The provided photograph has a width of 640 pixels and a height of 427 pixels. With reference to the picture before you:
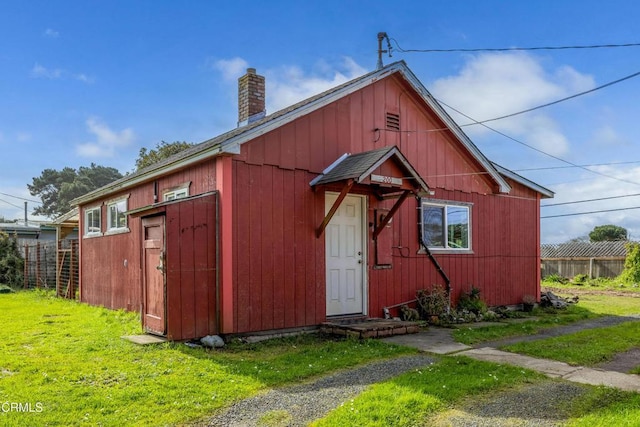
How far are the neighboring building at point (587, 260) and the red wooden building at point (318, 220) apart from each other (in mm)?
14618

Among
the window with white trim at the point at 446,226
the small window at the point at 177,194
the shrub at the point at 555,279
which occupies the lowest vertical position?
the shrub at the point at 555,279

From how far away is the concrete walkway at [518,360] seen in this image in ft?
17.5

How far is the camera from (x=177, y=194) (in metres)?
9.27

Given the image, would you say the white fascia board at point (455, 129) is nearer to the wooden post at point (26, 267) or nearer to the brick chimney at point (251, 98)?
the brick chimney at point (251, 98)

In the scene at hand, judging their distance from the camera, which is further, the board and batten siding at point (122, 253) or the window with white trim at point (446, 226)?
the window with white trim at point (446, 226)

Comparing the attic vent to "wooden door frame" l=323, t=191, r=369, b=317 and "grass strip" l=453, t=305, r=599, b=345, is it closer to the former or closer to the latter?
"wooden door frame" l=323, t=191, r=369, b=317

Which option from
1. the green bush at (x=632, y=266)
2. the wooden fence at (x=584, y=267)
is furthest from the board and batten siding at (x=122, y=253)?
the wooden fence at (x=584, y=267)

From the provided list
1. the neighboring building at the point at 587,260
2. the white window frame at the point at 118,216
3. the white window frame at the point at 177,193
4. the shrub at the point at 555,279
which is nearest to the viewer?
the white window frame at the point at 177,193

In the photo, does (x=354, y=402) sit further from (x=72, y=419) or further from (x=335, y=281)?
(x=335, y=281)

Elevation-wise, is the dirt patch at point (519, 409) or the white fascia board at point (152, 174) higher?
the white fascia board at point (152, 174)

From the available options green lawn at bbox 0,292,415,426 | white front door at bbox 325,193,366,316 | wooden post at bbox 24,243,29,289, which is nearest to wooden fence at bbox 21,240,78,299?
wooden post at bbox 24,243,29,289

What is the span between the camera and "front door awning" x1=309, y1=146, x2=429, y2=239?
7.90 meters

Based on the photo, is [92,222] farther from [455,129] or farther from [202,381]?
[202,381]

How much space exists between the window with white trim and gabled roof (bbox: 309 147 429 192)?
7.29 feet
